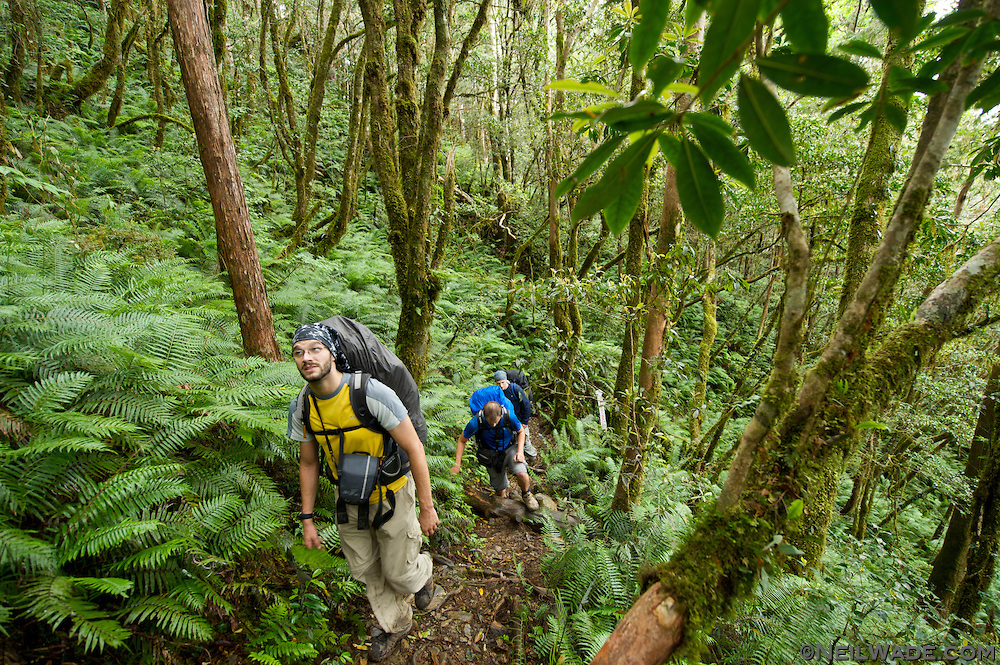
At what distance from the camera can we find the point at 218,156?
11.9 ft

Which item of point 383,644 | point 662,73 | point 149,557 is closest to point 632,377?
point 383,644

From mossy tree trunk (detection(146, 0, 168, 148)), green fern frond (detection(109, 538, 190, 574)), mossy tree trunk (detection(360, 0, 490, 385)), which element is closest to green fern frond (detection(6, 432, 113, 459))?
green fern frond (detection(109, 538, 190, 574))

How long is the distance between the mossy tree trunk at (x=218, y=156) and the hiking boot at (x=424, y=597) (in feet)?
8.82

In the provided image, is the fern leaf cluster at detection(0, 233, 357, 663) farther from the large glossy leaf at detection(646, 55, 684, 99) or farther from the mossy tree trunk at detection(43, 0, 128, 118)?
the mossy tree trunk at detection(43, 0, 128, 118)

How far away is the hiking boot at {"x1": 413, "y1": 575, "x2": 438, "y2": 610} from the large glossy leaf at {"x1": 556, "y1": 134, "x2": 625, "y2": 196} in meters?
3.47

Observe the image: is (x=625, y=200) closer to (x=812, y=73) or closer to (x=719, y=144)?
(x=719, y=144)

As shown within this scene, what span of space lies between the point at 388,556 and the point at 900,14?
3292mm

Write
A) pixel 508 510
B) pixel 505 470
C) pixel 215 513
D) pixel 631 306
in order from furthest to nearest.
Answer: pixel 505 470 < pixel 508 510 < pixel 631 306 < pixel 215 513

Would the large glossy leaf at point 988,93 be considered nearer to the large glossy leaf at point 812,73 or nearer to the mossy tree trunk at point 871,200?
the large glossy leaf at point 812,73

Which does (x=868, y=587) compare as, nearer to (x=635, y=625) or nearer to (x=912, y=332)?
(x=912, y=332)

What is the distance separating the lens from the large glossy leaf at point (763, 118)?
64 cm

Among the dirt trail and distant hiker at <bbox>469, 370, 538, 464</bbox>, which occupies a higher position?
distant hiker at <bbox>469, 370, 538, 464</bbox>

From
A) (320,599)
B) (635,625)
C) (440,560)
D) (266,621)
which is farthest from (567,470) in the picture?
(635,625)

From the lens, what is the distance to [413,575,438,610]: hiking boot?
3.35 meters
